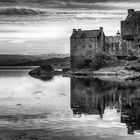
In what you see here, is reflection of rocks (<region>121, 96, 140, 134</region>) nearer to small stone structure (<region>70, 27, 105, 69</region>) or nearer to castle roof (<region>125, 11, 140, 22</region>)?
small stone structure (<region>70, 27, 105, 69</region>)

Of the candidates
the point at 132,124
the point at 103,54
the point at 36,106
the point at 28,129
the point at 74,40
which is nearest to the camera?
the point at 28,129

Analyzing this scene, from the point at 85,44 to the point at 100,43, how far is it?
11.6 ft

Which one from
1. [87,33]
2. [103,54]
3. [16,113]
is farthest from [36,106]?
[87,33]

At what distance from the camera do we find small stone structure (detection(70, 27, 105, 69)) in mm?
107375

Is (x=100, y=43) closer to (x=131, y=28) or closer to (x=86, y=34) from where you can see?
(x=86, y=34)

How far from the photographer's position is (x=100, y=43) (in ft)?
354

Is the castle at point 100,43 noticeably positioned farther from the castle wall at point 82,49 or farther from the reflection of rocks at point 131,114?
the reflection of rocks at point 131,114

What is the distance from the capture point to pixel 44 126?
25625 mm

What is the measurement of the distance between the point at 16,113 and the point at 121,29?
83.4 meters

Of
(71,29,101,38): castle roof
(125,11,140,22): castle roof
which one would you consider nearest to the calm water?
(71,29,101,38): castle roof

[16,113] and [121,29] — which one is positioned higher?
[121,29]

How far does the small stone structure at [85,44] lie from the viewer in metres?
107

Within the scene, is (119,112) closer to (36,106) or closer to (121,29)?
(36,106)

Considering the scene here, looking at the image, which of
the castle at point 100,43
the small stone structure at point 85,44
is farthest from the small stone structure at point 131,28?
the small stone structure at point 85,44
